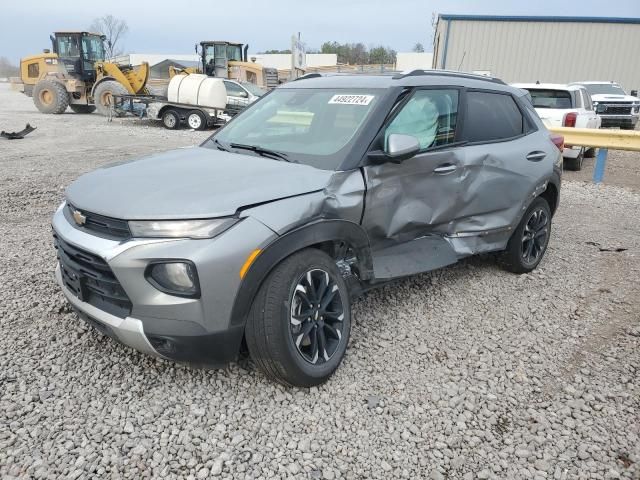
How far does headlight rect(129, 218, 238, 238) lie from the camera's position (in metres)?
2.44

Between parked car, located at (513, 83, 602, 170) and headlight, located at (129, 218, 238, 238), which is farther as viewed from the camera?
parked car, located at (513, 83, 602, 170)

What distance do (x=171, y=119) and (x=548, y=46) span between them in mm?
19500

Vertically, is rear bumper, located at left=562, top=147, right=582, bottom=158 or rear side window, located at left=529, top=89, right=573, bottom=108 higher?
rear side window, located at left=529, top=89, right=573, bottom=108

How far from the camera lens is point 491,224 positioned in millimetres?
4211

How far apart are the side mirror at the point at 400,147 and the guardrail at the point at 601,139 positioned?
267 inches

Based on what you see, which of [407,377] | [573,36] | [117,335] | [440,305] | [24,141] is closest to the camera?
[117,335]

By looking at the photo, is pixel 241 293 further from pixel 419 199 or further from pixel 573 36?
pixel 573 36

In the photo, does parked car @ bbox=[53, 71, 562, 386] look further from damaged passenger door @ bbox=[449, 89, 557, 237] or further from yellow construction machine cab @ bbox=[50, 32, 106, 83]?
yellow construction machine cab @ bbox=[50, 32, 106, 83]

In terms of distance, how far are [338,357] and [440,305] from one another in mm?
1347

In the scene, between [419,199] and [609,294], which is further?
[609,294]

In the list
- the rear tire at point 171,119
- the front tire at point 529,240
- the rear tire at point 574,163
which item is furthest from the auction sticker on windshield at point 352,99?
the rear tire at point 171,119

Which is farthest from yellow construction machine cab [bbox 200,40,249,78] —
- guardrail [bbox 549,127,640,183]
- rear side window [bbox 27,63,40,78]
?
guardrail [bbox 549,127,640,183]

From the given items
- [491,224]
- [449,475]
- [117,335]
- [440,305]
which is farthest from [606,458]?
[117,335]

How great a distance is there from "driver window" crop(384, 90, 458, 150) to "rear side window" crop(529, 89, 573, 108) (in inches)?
294
